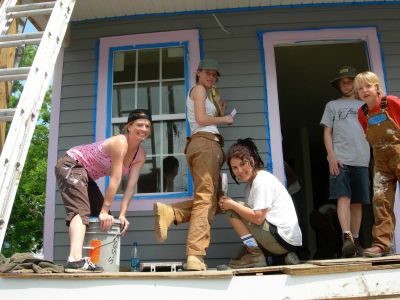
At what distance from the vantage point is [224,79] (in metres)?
4.28

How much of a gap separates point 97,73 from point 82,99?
32cm

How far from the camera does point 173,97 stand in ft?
14.4

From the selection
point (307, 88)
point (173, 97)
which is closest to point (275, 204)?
point (173, 97)

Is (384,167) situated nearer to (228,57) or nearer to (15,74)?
(228,57)

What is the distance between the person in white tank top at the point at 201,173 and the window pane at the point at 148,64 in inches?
44.7

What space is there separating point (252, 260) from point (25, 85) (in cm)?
193

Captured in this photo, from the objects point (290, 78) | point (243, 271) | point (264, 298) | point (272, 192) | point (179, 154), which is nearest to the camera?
point (264, 298)

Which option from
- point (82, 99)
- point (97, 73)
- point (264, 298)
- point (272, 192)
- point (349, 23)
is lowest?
point (264, 298)

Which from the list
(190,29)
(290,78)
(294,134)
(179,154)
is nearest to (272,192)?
(179,154)

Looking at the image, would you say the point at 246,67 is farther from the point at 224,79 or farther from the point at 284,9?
the point at 284,9

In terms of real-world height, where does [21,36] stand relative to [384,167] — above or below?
above

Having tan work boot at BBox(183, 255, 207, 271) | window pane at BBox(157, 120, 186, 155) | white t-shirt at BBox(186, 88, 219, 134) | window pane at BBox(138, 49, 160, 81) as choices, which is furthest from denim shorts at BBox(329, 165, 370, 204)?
window pane at BBox(138, 49, 160, 81)

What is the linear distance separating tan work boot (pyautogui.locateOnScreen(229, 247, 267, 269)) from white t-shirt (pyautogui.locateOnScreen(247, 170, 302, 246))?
0.21 metres

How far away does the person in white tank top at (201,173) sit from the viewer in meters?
2.86
